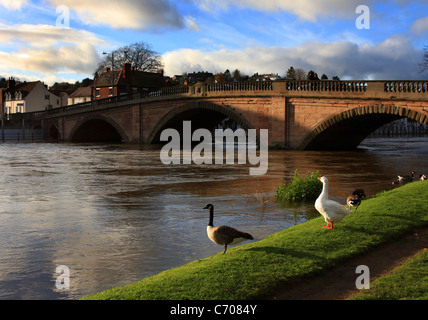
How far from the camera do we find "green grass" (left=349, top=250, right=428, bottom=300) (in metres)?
5.85

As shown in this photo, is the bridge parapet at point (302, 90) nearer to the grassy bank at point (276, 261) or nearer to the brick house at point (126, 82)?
the grassy bank at point (276, 261)

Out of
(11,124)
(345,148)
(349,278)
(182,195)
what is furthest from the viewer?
(11,124)

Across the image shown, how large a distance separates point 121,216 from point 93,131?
5677 cm

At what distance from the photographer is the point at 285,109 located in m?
39.0

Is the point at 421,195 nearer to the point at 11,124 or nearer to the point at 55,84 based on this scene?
the point at 11,124

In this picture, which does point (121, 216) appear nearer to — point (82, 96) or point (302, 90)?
point (302, 90)

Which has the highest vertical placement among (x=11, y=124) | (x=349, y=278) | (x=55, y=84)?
(x=55, y=84)

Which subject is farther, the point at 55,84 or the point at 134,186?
the point at 55,84

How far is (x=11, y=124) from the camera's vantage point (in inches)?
3009

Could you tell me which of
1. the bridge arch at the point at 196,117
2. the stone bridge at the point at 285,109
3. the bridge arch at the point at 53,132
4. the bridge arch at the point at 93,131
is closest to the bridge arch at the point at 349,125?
the stone bridge at the point at 285,109

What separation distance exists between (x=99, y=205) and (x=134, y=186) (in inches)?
175

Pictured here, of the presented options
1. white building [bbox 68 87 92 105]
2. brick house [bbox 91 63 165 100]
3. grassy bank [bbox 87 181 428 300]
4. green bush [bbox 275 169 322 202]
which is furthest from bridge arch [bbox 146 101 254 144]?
white building [bbox 68 87 92 105]

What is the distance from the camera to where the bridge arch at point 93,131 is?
206 feet
